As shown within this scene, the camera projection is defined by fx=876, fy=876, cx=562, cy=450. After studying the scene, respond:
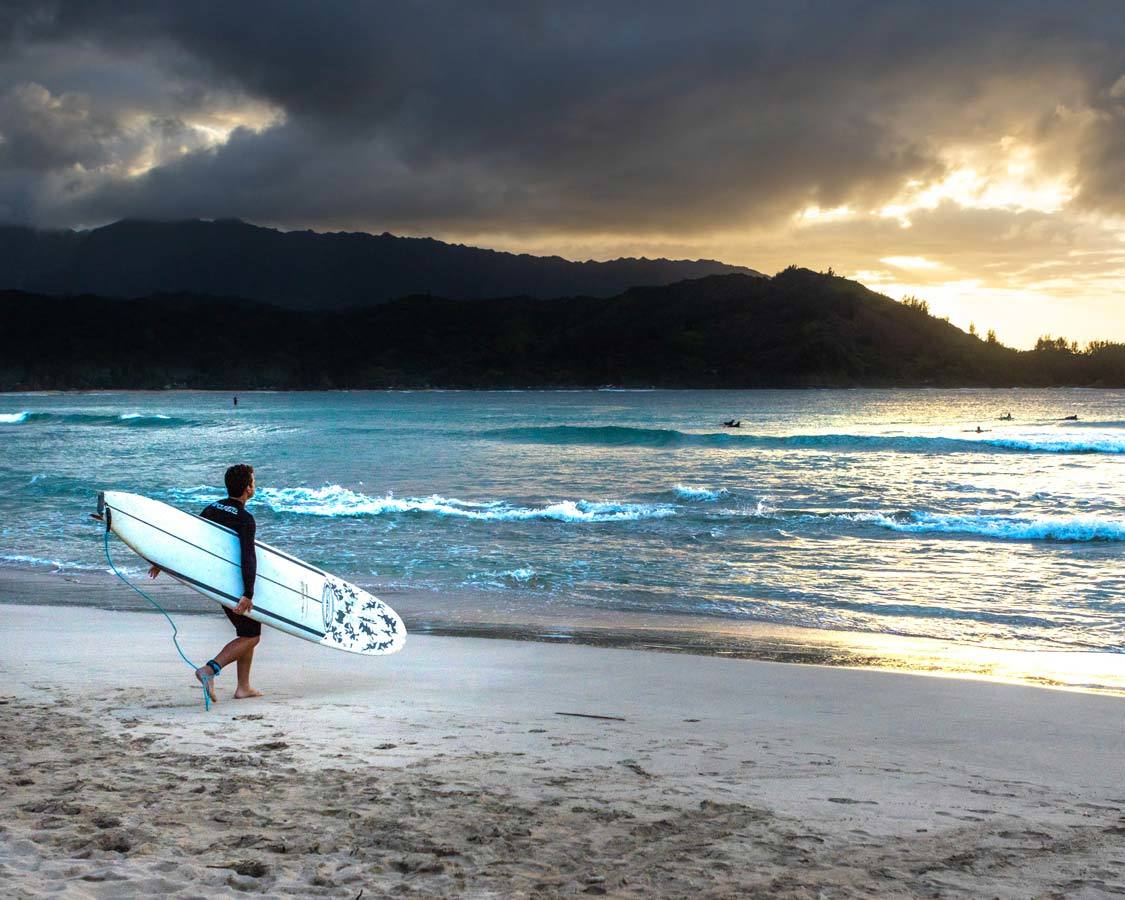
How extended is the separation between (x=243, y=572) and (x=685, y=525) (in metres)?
12.1

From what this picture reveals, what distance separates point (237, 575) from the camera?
6449mm

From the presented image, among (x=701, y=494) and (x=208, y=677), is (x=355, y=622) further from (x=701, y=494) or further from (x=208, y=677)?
(x=701, y=494)

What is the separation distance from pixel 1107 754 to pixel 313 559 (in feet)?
36.1

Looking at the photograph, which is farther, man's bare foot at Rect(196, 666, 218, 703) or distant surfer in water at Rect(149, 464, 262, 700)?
distant surfer in water at Rect(149, 464, 262, 700)

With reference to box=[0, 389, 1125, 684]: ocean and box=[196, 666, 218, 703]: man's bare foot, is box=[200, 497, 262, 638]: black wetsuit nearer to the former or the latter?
box=[196, 666, 218, 703]: man's bare foot

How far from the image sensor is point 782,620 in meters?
9.81

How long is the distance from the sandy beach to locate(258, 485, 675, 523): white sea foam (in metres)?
11.2

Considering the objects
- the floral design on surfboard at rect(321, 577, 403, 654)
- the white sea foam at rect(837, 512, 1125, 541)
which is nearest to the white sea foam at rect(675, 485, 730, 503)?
the white sea foam at rect(837, 512, 1125, 541)

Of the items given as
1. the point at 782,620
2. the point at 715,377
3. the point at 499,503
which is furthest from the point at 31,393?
the point at 782,620

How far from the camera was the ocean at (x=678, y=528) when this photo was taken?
1052 centimetres

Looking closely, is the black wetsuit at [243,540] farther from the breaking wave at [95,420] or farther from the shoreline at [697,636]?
the breaking wave at [95,420]

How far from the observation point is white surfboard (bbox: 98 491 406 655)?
643 cm

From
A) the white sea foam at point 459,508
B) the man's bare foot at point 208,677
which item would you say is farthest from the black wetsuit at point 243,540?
the white sea foam at point 459,508

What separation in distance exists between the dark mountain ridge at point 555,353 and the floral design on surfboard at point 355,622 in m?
169
